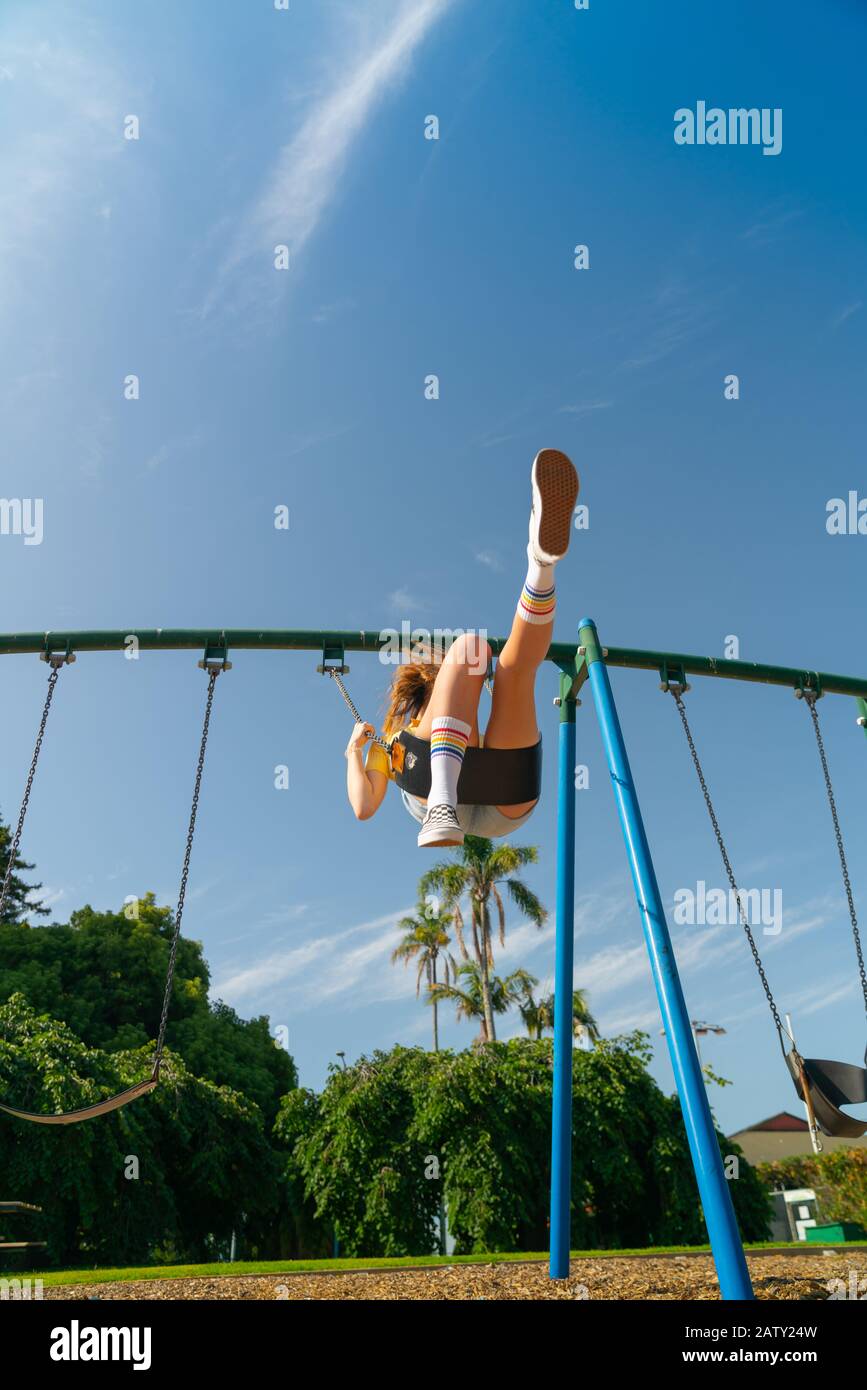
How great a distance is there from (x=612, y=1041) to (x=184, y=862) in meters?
17.0

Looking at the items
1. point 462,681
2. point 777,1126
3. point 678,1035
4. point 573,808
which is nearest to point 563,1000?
point 573,808

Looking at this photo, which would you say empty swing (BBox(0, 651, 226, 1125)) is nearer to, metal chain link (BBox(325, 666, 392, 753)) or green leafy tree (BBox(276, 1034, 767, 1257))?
metal chain link (BBox(325, 666, 392, 753))

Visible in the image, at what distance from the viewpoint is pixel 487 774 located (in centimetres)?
466

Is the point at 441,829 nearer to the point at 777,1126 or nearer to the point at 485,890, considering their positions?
the point at 485,890

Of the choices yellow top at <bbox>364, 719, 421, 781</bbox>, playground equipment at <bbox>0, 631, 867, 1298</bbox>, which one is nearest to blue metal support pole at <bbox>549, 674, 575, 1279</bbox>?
playground equipment at <bbox>0, 631, 867, 1298</bbox>

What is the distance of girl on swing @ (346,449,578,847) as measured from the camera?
3.99 m

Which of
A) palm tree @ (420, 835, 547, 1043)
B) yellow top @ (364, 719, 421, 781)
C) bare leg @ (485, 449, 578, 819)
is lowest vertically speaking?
yellow top @ (364, 719, 421, 781)

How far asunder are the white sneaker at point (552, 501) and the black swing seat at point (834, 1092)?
358 cm

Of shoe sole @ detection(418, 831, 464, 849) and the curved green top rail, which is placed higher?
the curved green top rail

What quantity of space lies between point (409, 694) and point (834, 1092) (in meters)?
3.42

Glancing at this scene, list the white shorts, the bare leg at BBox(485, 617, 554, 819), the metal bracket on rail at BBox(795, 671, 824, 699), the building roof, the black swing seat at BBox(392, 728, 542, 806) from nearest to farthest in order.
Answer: the bare leg at BBox(485, 617, 554, 819) < the black swing seat at BBox(392, 728, 542, 806) < the white shorts < the metal bracket on rail at BBox(795, 671, 824, 699) < the building roof

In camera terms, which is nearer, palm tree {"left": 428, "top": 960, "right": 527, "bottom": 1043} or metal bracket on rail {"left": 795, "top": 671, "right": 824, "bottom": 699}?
metal bracket on rail {"left": 795, "top": 671, "right": 824, "bottom": 699}
